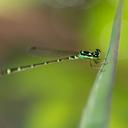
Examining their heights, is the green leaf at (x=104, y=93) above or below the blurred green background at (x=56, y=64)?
above

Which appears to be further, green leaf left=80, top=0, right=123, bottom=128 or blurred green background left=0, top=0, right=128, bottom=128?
blurred green background left=0, top=0, right=128, bottom=128

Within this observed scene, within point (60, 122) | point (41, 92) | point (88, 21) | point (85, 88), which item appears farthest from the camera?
point (88, 21)

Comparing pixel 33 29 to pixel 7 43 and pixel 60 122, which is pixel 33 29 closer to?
pixel 7 43

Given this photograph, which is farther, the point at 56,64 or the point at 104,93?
the point at 56,64

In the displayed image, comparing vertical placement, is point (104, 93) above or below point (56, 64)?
above

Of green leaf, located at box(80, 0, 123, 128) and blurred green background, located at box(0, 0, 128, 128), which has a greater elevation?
green leaf, located at box(80, 0, 123, 128)

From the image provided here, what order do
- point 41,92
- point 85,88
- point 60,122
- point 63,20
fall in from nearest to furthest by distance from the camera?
point 60,122 → point 85,88 → point 41,92 → point 63,20

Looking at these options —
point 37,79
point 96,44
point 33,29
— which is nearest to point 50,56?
point 37,79

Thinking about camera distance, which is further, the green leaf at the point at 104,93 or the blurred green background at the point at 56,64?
the blurred green background at the point at 56,64
